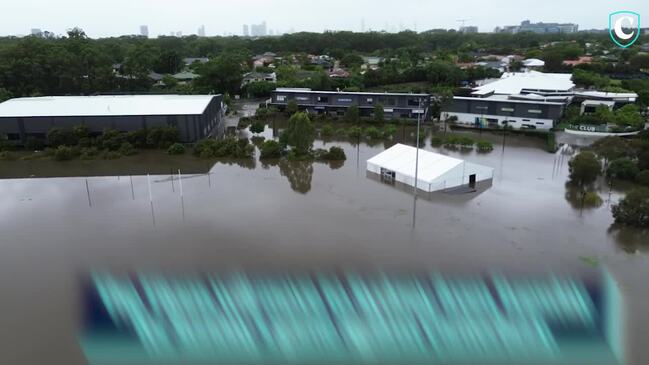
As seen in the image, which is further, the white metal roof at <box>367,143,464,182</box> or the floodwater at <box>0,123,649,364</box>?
the white metal roof at <box>367,143,464,182</box>

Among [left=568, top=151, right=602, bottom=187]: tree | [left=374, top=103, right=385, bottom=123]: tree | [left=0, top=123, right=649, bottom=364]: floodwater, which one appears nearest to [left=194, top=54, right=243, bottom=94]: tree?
[left=374, top=103, right=385, bottom=123]: tree

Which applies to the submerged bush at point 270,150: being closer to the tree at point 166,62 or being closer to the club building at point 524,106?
the club building at point 524,106

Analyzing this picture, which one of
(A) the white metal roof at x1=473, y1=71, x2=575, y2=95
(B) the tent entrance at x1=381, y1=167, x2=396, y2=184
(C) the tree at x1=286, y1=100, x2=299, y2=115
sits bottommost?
(B) the tent entrance at x1=381, y1=167, x2=396, y2=184

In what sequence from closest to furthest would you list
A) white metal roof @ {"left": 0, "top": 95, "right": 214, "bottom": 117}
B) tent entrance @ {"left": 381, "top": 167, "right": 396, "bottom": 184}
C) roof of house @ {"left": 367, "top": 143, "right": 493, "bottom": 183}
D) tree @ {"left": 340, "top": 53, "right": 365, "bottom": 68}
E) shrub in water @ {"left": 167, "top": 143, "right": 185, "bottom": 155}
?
roof of house @ {"left": 367, "top": 143, "right": 493, "bottom": 183} → tent entrance @ {"left": 381, "top": 167, "right": 396, "bottom": 184} → shrub in water @ {"left": 167, "top": 143, "right": 185, "bottom": 155} → white metal roof @ {"left": 0, "top": 95, "right": 214, "bottom": 117} → tree @ {"left": 340, "top": 53, "right": 365, "bottom": 68}

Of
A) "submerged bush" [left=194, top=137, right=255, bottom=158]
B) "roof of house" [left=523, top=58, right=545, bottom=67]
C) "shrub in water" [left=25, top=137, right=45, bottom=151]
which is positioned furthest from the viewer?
"roof of house" [left=523, top=58, right=545, bottom=67]

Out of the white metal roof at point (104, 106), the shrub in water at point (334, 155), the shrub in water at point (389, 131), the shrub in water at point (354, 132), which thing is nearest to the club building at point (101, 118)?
the white metal roof at point (104, 106)

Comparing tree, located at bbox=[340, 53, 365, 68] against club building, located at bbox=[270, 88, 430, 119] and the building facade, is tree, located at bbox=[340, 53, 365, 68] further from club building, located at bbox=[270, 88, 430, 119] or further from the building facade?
the building facade
